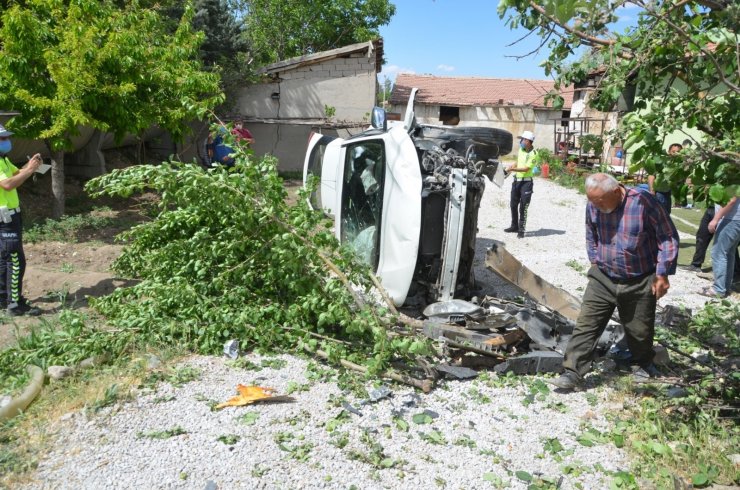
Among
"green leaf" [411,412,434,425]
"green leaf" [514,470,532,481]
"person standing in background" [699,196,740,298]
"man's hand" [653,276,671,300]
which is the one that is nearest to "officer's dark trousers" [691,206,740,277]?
"person standing in background" [699,196,740,298]

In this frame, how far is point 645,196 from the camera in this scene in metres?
4.77

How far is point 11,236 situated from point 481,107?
34.9m

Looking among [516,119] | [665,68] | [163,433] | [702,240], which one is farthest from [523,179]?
[516,119]

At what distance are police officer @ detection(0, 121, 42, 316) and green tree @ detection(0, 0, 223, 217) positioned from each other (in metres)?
2.95

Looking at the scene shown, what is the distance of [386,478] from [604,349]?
9.36ft

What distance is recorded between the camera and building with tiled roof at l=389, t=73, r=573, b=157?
37844 mm

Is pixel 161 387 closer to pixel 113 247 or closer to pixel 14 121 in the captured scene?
pixel 113 247

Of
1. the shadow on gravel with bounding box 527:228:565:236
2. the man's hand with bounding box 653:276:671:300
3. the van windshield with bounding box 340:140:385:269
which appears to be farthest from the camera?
the shadow on gravel with bounding box 527:228:565:236

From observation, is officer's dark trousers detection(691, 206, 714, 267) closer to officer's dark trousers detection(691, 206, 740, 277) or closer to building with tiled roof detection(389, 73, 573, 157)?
officer's dark trousers detection(691, 206, 740, 277)

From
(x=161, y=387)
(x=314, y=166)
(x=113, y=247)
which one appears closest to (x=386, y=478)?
(x=161, y=387)

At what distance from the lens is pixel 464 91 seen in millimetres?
40969

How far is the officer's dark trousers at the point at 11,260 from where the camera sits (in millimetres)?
6207

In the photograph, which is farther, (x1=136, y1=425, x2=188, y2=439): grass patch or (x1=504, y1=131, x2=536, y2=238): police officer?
(x1=504, y1=131, x2=536, y2=238): police officer

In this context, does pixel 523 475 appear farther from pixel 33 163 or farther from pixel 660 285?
pixel 33 163
